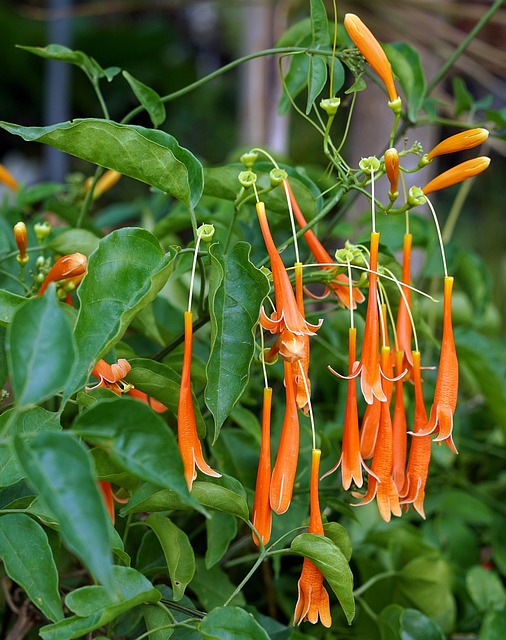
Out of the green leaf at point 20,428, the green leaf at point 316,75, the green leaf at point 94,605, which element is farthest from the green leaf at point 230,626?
the green leaf at point 316,75

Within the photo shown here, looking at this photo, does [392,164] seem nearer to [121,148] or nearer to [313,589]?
[121,148]

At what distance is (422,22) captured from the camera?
1.69m

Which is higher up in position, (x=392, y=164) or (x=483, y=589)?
(x=392, y=164)

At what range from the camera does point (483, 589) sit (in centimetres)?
84

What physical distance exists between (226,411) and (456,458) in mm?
725

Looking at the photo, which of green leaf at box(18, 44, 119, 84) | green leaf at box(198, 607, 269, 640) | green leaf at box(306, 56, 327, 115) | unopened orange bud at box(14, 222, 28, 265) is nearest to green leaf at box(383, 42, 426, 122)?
green leaf at box(306, 56, 327, 115)

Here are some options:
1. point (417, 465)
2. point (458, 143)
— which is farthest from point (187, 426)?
point (458, 143)

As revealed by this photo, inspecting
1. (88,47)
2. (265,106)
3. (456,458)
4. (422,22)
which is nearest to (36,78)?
(88,47)

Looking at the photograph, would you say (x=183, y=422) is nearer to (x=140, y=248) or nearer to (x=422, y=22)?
(x=140, y=248)

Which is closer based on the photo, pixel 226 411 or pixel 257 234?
pixel 226 411

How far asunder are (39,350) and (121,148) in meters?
0.18

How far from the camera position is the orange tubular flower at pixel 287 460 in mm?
477

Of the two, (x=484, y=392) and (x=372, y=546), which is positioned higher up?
(x=484, y=392)

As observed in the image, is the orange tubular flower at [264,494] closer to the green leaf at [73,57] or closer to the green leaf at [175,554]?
the green leaf at [175,554]
